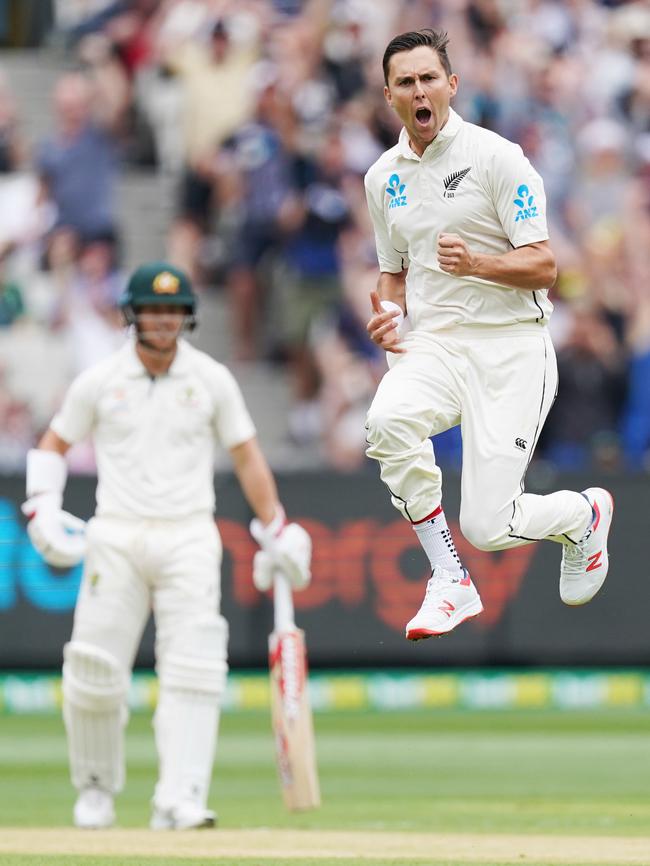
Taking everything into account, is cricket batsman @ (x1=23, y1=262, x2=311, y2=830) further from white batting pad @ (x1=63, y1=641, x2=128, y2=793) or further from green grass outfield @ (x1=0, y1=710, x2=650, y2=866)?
green grass outfield @ (x1=0, y1=710, x2=650, y2=866)

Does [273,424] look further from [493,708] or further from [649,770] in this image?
[649,770]

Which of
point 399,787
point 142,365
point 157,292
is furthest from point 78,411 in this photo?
point 399,787

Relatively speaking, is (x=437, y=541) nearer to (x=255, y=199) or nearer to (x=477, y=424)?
(x=477, y=424)

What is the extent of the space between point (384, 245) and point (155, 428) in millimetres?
2096

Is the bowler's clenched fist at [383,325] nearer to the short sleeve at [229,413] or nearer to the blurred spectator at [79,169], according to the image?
the short sleeve at [229,413]

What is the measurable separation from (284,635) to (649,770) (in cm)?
296

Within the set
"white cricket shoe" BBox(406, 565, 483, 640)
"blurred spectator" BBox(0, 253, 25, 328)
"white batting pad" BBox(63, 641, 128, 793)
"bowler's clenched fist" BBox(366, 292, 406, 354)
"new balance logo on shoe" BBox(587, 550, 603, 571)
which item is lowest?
"white batting pad" BBox(63, 641, 128, 793)

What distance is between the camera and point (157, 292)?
9.17m

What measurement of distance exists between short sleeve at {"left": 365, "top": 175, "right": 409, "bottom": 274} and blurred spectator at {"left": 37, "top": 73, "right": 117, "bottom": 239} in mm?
7403

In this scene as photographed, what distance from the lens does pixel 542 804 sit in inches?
406

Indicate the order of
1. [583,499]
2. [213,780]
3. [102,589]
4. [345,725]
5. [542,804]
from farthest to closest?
1. [345,725]
2. [213,780]
3. [542,804]
4. [102,589]
5. [583,499]

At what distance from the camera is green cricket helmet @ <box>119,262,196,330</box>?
9.17 metres

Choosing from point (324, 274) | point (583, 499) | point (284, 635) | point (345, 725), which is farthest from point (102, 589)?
point (324, 274)

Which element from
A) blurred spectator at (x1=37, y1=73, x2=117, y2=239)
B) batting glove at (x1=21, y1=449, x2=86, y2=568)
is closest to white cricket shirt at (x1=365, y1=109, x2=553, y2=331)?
batting glove at (x1=21, y1=449, x2=86, y2=568)
